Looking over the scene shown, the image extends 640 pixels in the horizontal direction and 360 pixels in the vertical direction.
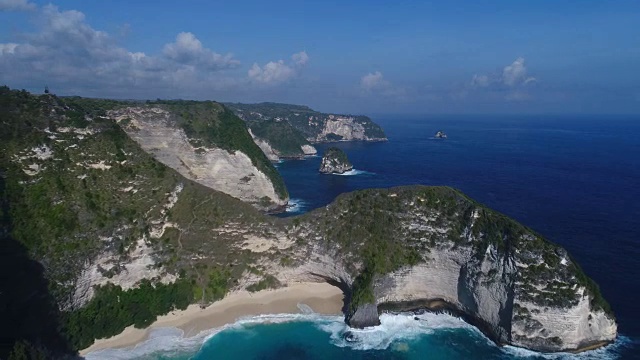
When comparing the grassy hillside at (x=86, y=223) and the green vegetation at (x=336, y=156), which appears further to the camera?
the green vegetation at (x=336, y=156)

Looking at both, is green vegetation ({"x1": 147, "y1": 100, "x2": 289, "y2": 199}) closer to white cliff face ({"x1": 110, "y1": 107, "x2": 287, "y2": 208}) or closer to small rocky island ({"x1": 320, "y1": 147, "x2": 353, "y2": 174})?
white cliff face ({"x1": 110, "y1": 107, "x2": 287, "y2": 208})

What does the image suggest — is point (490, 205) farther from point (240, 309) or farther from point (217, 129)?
point (240, 309)

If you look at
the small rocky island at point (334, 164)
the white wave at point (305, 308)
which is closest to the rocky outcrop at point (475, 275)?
the white wave at point (305, 308)

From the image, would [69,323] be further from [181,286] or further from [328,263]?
[328,263]

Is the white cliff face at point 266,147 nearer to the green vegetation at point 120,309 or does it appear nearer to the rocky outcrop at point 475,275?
the rocky outcrop at point 475,275

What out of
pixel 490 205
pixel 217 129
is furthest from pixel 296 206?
pixel 490 205
